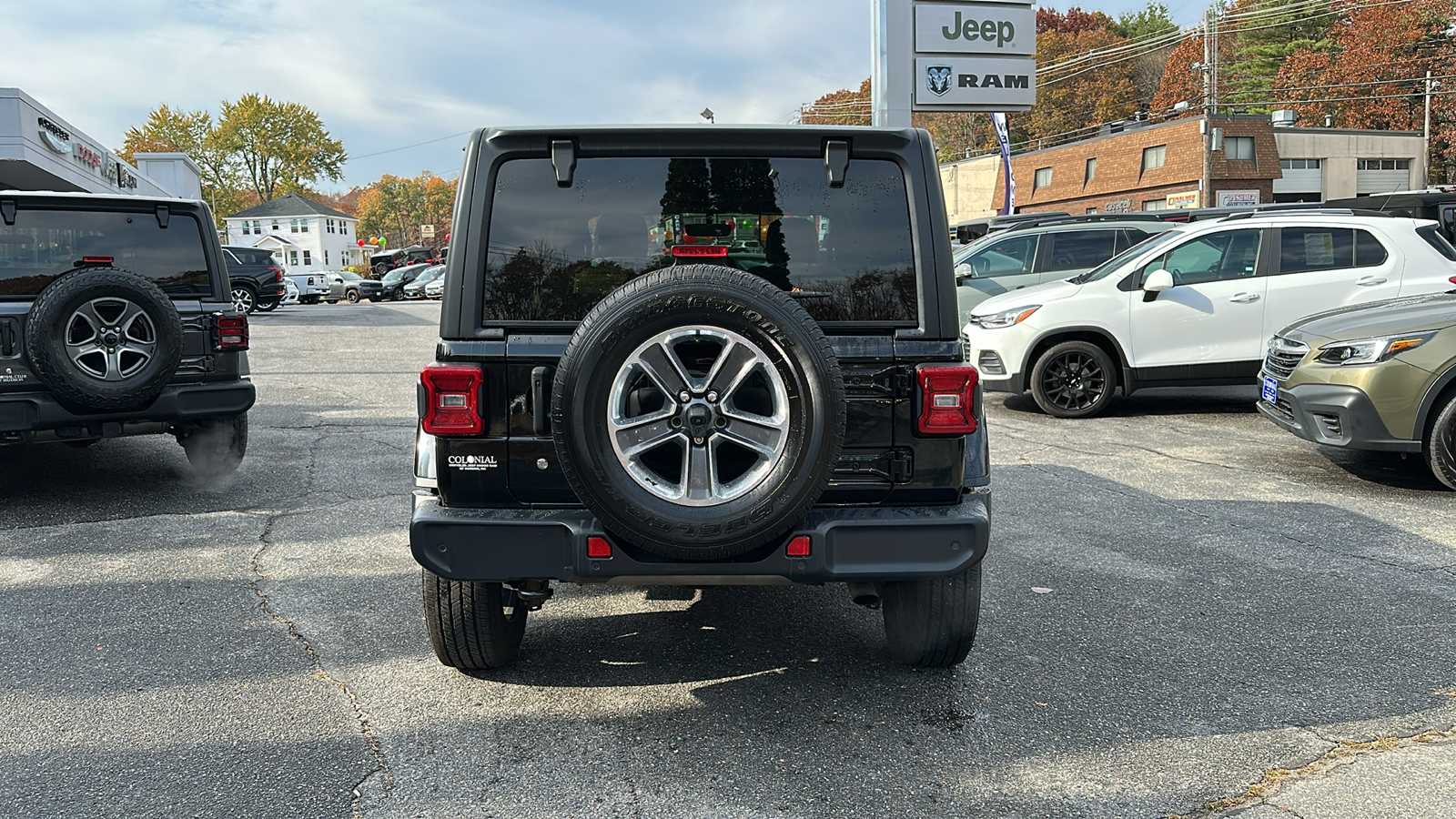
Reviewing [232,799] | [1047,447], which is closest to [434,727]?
[232,799]

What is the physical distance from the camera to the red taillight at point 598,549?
3.32 m

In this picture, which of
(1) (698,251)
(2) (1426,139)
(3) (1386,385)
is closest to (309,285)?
(3) (1386,385)

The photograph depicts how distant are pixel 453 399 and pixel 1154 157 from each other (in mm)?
51980

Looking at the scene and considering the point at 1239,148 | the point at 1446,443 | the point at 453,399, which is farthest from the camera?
the point at 1239,148

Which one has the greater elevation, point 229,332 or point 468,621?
point 229,332

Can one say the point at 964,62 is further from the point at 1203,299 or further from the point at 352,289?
the point at 352,289

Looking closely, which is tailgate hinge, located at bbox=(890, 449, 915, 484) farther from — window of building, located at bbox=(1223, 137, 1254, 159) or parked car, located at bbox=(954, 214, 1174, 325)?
window of building, located at bbox=(1223, 137, 1254, 159)

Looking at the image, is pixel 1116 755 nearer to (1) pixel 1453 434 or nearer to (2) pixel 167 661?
(2) pixel 167 661

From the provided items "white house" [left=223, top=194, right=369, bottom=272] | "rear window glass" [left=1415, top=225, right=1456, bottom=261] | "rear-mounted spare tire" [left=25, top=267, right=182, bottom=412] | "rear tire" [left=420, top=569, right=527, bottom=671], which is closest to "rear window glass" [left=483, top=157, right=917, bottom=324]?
"rear tire" [left=420, top=569, right=527, bottom=671]

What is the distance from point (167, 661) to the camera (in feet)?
13.6

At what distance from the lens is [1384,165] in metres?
54.0

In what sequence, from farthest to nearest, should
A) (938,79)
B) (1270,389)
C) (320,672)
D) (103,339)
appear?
(938,79), (1270,389), (103,339), (320,672)

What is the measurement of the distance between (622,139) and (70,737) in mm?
2594

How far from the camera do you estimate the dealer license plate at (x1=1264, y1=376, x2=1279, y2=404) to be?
7.51 meters
